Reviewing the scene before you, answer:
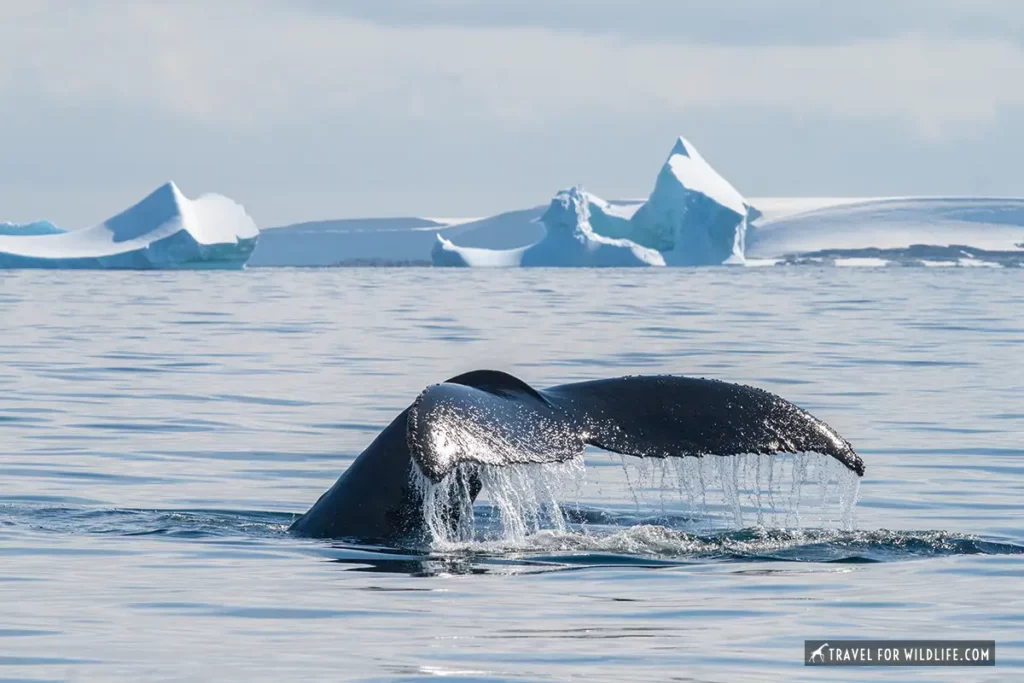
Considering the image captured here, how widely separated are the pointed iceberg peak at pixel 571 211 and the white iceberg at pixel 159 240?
10884mm

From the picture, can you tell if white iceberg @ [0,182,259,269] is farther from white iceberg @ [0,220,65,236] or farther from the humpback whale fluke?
the humpback whale fluke

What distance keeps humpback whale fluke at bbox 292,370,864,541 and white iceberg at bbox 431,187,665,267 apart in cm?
5459

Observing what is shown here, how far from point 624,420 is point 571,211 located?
182ft

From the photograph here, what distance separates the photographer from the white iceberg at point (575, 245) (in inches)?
2391

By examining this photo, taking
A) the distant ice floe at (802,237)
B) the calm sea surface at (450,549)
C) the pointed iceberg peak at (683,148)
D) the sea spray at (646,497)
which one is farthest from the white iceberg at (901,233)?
the sea spray at (646,497)

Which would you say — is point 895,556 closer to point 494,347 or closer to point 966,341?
point 494,347

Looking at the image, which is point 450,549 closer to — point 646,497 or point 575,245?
point 646,497

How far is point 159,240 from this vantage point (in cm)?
5484

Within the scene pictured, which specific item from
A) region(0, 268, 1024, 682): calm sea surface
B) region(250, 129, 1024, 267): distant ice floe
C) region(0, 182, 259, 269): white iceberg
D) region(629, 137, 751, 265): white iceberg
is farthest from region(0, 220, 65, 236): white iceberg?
region(0, 268, 1024, 682): calm sea surface

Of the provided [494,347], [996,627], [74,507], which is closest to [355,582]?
[996,627]

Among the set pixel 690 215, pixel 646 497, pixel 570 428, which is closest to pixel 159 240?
pixel 690 215

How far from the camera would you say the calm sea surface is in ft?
15.8

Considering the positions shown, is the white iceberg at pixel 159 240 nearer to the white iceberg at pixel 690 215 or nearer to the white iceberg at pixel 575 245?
the white iceberg at pixel 575 245

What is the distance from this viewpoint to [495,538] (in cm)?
667
